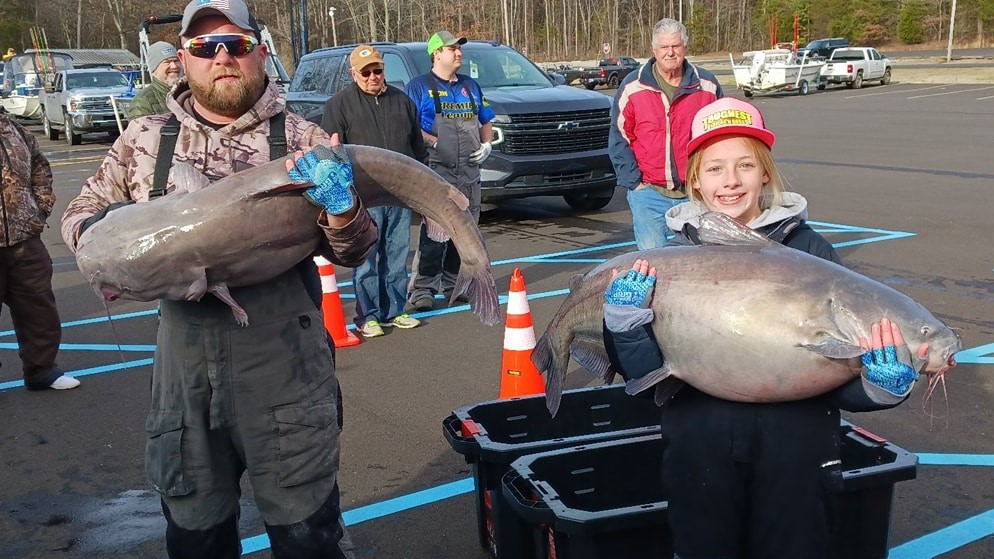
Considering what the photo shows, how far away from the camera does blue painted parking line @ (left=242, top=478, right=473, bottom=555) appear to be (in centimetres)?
414

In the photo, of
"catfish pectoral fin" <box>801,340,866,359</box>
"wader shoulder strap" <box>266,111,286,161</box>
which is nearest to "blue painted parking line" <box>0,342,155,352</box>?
"wader shoulder strap" <box>266,111,286,161</box>

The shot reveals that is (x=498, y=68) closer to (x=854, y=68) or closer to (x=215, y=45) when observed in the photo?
(x=215, y=45)

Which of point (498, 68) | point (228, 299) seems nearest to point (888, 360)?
point (228, 299)

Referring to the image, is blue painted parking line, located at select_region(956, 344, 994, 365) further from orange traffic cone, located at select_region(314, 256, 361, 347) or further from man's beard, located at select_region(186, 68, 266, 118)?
man's beard, located at select_region(186, 68, 266, 118)

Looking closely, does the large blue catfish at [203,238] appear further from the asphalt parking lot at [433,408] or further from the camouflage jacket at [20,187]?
the camouflage jacket at [20,187]

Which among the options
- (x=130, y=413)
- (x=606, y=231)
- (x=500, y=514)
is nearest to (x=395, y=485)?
(x=500, y=514)

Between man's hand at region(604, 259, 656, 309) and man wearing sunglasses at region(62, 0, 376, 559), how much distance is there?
2.73 feet

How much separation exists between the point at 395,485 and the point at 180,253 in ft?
7.67

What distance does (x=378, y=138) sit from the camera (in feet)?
23.4

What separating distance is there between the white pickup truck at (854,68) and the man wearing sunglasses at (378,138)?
111 feet

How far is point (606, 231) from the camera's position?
10.7 m

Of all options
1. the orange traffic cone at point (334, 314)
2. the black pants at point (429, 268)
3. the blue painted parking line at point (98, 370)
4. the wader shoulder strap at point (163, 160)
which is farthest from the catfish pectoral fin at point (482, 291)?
the black pants at point (429, 268)

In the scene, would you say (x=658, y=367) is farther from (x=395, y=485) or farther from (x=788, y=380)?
(x=395, y=485)

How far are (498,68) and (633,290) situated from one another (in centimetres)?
1005
